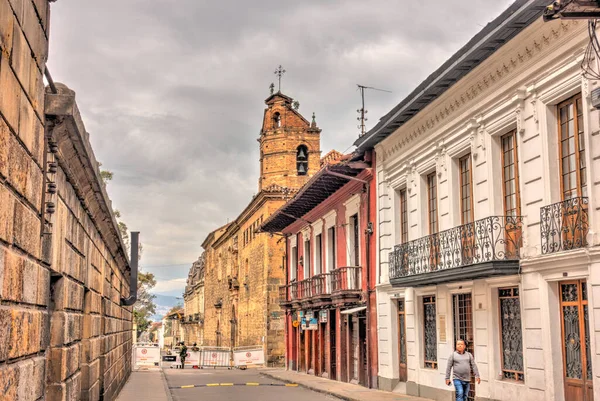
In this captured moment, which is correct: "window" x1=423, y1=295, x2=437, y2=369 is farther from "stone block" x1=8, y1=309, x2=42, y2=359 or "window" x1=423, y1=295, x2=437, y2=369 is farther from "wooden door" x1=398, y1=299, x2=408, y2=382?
"stone block" x1=8, y1=309, x2=42, y2=359

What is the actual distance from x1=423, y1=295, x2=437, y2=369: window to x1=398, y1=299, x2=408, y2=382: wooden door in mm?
1362

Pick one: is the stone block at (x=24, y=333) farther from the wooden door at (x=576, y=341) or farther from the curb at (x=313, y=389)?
the curb at (x=313, y=389)

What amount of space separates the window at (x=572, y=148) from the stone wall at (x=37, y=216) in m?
7.54

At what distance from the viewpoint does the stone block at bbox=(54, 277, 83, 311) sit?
794 centimetres

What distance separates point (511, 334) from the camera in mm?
15375

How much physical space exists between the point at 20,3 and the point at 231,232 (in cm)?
5462

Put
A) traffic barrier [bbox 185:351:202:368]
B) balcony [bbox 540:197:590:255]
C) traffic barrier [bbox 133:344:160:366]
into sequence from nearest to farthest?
balcony [bbox 540:197:590:255]
traffic barrier [bbox 133:344:160:366]
traffic barrier [bbox 185:351:202:368]

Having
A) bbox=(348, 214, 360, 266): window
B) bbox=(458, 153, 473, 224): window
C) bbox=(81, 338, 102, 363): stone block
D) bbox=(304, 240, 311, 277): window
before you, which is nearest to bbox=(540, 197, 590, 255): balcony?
bbox=(458, 153, 473, 224): window

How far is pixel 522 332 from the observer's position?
14.6m

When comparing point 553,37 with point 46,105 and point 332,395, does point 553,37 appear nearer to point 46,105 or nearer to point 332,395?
point 46,105

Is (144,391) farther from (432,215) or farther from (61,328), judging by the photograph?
(61,328)

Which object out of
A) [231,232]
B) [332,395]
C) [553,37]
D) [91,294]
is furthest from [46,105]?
[231,232]

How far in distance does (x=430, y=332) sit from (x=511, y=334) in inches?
171

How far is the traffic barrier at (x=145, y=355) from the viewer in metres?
36.9
